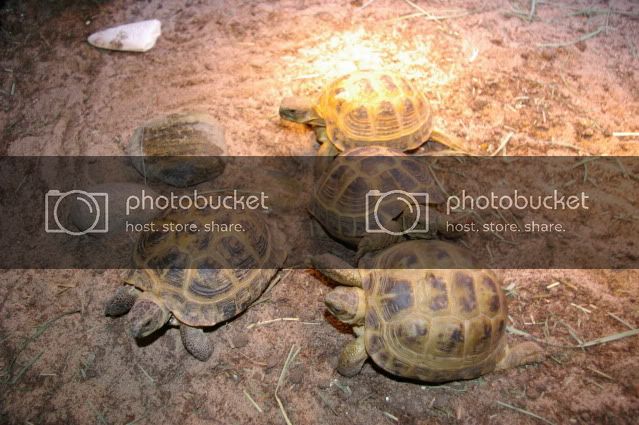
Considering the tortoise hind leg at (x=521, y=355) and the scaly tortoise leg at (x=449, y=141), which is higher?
the scaly tortoise leg at (x=449, y=141)

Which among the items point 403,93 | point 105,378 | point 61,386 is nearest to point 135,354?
point 105,378

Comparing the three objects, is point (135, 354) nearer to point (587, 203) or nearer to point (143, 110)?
point (143, 110)

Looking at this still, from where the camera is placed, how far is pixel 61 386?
2.92 meters

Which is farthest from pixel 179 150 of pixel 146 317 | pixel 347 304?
pixel 347 304

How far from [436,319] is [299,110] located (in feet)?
6.59

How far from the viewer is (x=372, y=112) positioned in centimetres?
354

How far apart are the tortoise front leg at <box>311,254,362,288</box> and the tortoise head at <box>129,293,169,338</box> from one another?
0.99 m

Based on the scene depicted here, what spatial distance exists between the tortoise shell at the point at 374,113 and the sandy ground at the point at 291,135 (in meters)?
0.43

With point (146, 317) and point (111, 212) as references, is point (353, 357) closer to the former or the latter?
point (146, 317)

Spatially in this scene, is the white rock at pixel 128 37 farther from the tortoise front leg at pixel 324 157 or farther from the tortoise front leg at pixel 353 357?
the tortoise front leg at pixel 353 357

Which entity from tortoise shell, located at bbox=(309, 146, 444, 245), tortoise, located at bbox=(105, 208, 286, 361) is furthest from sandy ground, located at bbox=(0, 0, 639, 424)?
tortoise shell, located at bbox=(309, 146, 444, 245)

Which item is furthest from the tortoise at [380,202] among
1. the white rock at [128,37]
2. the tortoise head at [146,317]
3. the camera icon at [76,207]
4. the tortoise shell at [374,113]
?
the white rock at [128,37]

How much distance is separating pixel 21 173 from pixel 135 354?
77.7 inches

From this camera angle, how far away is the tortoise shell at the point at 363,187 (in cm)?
310
